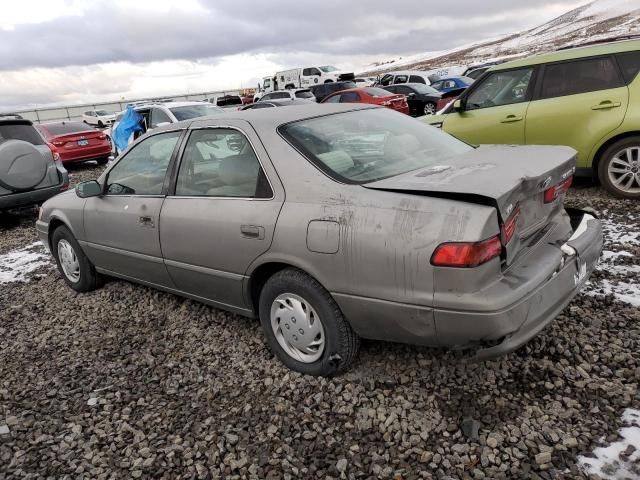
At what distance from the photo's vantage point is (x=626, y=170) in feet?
18.4

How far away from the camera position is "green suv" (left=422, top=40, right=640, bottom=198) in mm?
5602

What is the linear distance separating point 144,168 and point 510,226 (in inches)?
111

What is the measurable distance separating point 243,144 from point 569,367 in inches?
92.1

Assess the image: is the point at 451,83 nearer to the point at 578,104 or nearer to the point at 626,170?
the point at 578,104

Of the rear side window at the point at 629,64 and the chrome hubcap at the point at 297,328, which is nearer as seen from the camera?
the chrome hubcap at the point at 297,328

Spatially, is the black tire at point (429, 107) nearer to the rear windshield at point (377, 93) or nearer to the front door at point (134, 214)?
the rear windshield at point (377, 93)

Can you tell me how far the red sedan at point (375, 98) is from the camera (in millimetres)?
16797

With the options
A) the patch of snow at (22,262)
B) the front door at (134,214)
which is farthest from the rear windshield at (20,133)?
the front door at (134,214)

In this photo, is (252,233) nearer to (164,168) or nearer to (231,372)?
(231,372)

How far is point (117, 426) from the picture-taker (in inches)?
Result: 112

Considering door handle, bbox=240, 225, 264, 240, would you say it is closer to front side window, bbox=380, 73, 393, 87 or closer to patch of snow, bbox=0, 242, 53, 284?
patch of snow, bbox=0, 242, 53, 284

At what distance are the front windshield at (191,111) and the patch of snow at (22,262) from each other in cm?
567

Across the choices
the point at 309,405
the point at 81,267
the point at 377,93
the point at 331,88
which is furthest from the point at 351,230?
the point at 331,88

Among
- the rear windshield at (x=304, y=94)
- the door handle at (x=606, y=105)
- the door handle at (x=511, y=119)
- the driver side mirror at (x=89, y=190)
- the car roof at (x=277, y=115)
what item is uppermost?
the car roof at (x=277, y=115)
